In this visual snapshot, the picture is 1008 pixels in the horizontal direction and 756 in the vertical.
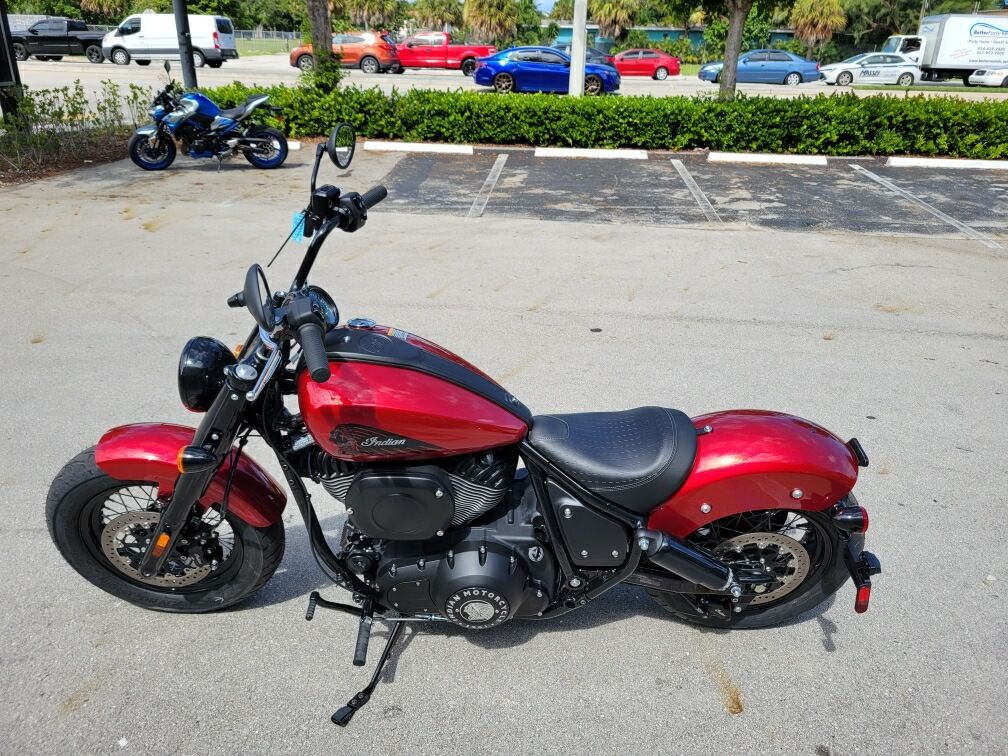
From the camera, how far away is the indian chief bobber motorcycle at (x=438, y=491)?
2.26 metres

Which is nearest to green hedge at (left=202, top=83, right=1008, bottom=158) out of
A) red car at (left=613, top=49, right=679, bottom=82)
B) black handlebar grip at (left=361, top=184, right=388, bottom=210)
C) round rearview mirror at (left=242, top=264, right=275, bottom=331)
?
black handlebar grip at (left=361, top=184, right=388, bottom=210)

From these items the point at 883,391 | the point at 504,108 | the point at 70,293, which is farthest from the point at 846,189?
the point at 70,293

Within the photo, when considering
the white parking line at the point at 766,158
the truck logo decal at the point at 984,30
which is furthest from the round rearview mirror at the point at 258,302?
the truck logo decal at the point at 984,30

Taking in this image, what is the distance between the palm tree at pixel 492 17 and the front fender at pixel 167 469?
157 feet

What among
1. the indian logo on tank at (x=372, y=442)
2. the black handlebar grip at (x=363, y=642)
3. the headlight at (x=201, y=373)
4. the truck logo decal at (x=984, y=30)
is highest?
the truck logo decal at (x=984, y=30)

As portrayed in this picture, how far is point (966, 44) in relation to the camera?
28.1 meters

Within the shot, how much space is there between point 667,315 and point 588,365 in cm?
127

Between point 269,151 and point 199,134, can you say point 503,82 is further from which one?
point 199,134

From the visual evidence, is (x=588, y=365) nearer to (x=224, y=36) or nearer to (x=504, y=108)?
(x=504, y=108)

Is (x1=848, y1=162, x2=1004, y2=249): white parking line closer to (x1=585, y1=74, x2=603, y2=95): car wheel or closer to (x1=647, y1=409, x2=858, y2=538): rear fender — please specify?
(x1=647, y1=409, x2=858, y2=538): rear fender

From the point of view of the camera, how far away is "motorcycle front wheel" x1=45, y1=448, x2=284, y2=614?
2729mm

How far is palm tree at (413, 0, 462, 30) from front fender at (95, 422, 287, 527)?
60874mm

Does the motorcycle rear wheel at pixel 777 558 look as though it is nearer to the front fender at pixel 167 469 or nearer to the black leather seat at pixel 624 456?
the black leather seat at pixel 624 456

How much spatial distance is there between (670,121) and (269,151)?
670cm
